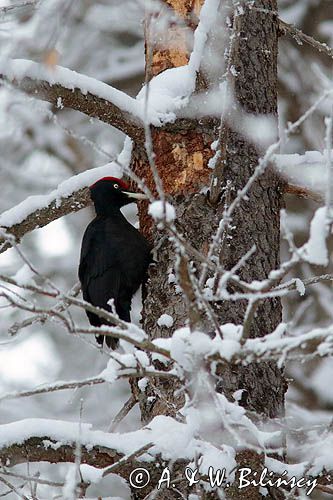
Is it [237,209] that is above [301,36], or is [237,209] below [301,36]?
below

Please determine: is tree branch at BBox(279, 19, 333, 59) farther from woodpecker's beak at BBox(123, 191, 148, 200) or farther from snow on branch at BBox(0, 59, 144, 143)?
woodpecker's beak at BBox(123, 191, 148, 200)

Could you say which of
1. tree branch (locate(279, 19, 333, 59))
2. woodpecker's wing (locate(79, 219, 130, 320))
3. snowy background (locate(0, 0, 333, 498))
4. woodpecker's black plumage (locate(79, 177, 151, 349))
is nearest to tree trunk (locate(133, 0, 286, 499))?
tree branch (locate(279, 19, 333, 59))

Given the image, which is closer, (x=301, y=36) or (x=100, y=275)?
(x=301, y=36)

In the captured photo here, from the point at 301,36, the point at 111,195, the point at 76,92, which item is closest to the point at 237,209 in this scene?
the point at 76,92

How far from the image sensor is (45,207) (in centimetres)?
423

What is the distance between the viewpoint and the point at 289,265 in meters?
2.30

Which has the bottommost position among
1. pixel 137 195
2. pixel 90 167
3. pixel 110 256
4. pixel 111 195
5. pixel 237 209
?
pixel 237 209

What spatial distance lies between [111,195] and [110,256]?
1.33 feet

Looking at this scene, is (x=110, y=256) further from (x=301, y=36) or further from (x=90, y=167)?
(x=90, y=167)

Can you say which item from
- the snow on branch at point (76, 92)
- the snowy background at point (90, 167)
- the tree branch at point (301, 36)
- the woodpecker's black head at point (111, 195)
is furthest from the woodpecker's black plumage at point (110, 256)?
the snowy background at point (90, 167)

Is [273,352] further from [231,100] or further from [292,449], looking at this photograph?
[231,100]

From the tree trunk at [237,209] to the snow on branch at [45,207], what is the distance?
0.93 feet

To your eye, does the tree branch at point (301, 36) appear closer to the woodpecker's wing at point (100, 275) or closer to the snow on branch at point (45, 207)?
the snow on branch at point (45, 207)

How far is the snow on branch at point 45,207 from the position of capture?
420cm
